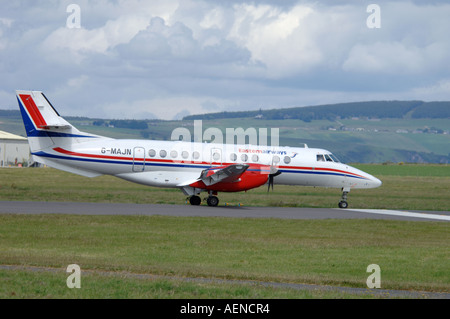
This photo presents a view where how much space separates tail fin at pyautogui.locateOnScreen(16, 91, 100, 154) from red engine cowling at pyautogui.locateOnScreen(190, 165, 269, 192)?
7.30 meters

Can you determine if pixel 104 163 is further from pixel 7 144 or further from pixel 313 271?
pixel 7 144

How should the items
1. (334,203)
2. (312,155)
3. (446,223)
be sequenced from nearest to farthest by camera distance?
(446,223), (312,155), (334,203)

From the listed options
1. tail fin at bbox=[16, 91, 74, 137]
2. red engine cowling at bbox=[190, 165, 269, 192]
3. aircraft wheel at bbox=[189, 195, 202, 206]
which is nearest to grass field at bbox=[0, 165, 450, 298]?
red engine cowling at bbox=[190, 165, 269, 192]

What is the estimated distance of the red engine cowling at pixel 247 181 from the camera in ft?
114

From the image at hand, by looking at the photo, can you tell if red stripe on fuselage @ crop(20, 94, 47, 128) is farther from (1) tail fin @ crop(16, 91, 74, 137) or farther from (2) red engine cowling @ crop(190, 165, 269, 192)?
(2) red engine cowling @ crop(190, 165, 269, 192)

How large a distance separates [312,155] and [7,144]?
75.0m

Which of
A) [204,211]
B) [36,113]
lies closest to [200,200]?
[204,211]

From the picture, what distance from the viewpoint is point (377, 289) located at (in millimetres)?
13883

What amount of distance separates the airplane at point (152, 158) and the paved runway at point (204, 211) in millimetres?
1560

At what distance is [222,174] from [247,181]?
5.40 feet

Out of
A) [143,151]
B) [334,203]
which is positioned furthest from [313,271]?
[334,203]

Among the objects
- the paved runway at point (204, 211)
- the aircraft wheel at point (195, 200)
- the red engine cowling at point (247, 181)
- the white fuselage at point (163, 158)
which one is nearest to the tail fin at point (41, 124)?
the white fuselage at point (163, 158)

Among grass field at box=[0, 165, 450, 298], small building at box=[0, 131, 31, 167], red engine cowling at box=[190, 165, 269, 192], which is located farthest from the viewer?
small building at box=[0, 131, 31, 167]

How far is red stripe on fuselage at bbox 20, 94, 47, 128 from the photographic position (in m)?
34.1
